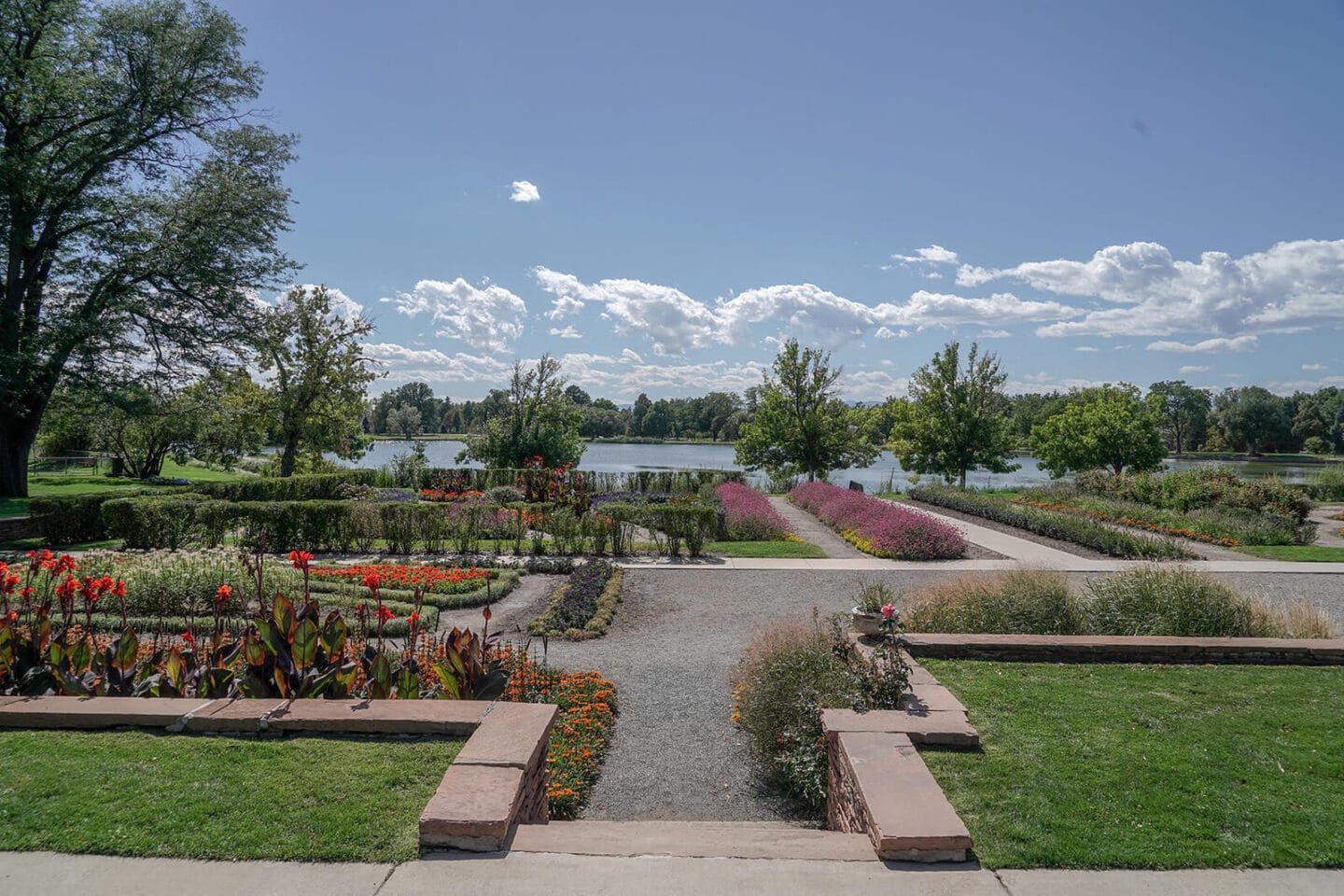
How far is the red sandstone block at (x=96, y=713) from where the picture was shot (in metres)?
4.24

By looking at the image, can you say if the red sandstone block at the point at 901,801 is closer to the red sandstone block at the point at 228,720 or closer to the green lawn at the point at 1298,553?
the red sandstone block at the point at 228,720

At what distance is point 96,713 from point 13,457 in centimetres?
1982

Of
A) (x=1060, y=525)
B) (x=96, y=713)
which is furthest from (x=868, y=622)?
(x=1060, y=525)

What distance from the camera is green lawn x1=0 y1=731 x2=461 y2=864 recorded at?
3.14 metres

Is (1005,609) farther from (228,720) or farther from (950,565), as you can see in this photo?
(228,720)

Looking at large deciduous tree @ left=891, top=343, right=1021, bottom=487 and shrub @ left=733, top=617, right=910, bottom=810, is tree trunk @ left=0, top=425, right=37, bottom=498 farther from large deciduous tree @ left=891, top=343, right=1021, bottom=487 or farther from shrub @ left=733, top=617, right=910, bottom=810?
large deciduous tree @ left=891, top=343, right=1021, bottom=487

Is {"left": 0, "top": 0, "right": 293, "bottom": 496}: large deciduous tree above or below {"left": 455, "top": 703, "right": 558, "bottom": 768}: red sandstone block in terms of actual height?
above

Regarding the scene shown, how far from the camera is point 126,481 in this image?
25484 mm

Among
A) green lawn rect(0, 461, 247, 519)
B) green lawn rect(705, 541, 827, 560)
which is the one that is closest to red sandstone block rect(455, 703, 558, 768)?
green lawn rect(705, 541, 827, 560)

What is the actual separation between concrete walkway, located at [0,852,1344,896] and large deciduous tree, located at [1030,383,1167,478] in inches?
1170

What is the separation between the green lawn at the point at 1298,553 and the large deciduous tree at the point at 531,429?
2025 centimetres

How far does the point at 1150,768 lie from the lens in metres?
4.14

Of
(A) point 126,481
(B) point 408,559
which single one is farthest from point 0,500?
(B) point 408,559

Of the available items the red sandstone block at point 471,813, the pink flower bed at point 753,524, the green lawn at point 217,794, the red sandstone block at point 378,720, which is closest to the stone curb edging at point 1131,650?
the red sandstone block at point 378,720
